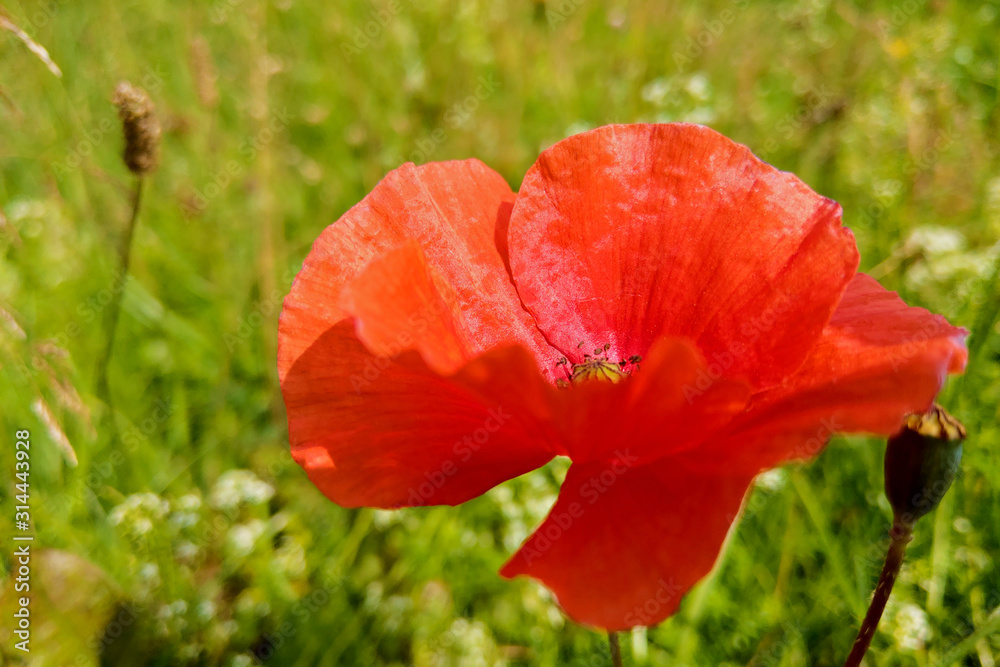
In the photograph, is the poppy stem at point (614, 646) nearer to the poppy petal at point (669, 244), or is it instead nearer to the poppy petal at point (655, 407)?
the poppy petal at point (655, 407)

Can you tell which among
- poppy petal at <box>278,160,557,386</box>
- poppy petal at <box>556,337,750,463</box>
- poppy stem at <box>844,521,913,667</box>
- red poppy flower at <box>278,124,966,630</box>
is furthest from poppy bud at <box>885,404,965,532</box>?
poppy petal at <box>278,160,557,386</box>

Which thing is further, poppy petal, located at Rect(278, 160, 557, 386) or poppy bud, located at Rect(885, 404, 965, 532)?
poppy petal, located at Rect(278, 160, 557, 386)

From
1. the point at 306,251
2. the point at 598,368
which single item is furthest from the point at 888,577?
the point at 306,251

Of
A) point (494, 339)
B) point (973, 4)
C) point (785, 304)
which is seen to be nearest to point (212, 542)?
point (494, 339)

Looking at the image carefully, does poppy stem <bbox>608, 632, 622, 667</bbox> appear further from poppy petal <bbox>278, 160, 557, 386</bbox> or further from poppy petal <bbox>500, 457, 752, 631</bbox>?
poppy petal <bbox>278, 160, 557, 386</bbox>

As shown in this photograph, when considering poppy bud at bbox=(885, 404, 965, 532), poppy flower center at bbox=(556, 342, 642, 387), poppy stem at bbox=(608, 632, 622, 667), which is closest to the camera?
poppy bud at bbox=(885, 404, 965, 532)

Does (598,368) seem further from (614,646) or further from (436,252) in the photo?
(614,646)
